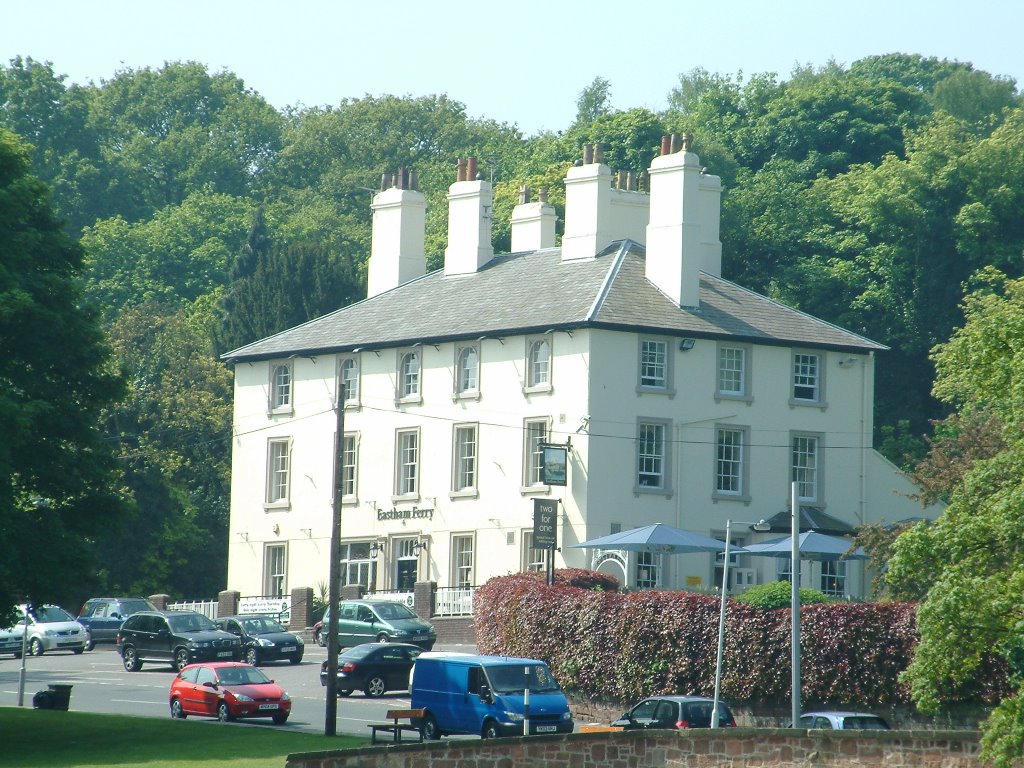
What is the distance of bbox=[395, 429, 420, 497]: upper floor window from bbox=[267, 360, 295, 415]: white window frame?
17.5 ft

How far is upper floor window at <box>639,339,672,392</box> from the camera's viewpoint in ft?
201

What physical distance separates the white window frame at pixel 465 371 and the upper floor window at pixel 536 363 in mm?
2389

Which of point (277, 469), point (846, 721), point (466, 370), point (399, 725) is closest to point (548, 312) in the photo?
point (466, 370)

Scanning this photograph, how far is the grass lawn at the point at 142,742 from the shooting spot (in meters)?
37.5

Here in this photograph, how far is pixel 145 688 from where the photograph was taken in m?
50.9

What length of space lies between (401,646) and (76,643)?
60.4ft

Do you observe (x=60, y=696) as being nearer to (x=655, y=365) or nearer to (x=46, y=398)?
(x=46, y=398)

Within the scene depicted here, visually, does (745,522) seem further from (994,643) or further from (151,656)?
(994,643)

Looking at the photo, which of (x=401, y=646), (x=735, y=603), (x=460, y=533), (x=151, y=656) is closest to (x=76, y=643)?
(x=151, y=656)

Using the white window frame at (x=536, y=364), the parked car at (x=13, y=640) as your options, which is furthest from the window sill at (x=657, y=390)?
the parked car at (x=13, y=640)

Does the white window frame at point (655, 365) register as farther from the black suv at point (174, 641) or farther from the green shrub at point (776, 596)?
the black suv at point (174, 641)

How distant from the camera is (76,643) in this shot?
63.2 m

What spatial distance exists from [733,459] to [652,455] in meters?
2.89

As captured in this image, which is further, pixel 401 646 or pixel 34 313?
pixel 401 646
